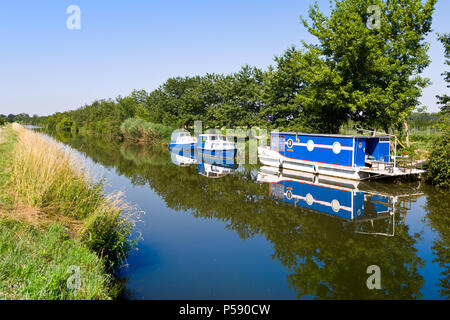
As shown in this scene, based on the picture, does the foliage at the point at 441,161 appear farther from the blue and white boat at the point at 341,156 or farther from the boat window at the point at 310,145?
the boat window at the point at 310,145

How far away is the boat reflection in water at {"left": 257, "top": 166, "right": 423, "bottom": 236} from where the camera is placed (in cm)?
1148

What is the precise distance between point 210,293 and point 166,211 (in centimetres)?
696

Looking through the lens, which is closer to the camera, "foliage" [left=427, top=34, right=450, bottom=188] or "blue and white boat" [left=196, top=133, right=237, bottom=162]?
"foliage" [left=427, top=34, right=450, bottom=188]

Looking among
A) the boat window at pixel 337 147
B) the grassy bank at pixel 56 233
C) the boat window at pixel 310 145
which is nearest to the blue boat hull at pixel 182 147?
the boat window at pixel 310 145

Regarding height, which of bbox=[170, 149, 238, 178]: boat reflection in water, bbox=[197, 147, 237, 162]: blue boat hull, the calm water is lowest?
the calm water

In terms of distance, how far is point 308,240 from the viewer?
948 centimetres

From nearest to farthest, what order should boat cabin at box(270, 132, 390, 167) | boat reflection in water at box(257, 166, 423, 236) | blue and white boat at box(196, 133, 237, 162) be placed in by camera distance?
boat reflection in water at box(257, 166, 423, 236), boat cabin at box(270, 132, 390, 167), blue and white boat at box(196, 133, 237, 162)

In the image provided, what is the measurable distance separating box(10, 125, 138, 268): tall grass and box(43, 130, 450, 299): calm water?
81 centimetres

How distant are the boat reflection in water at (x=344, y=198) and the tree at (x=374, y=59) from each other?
6.69 metres

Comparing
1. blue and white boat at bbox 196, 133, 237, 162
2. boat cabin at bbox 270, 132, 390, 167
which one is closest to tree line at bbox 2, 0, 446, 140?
boat cabin at bbox 270, 132, 390, 167

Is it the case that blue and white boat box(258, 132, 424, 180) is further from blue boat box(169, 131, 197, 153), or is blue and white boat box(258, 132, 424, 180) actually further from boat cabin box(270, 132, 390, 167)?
blue boat box(169, 131, 197, 153)

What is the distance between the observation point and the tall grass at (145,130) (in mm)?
45384

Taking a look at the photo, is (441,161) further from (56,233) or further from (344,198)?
(56,233)
